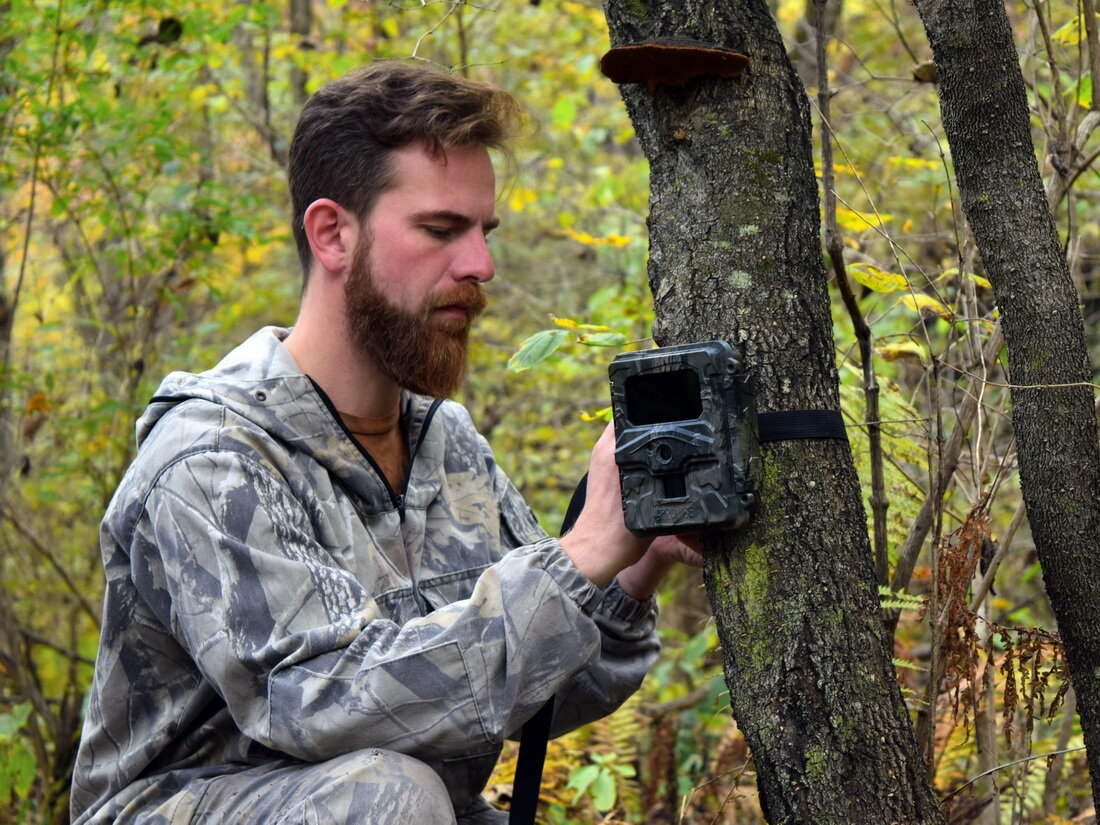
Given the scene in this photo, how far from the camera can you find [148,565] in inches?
88.7

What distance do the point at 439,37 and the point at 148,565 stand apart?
5.07 m

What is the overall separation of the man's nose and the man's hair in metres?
0.23

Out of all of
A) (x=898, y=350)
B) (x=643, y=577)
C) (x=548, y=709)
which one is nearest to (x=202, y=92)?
(x=898, y=350)

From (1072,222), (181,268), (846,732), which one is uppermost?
(181,268)

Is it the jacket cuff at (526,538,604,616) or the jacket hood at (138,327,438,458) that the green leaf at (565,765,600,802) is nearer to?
the jacket hood at (138,327,438,458)

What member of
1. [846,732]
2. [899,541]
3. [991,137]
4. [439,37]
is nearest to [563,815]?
[899,541]

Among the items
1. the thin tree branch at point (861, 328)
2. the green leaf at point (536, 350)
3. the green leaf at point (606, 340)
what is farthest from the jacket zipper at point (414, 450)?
the thin tree branch at point (861, 328)

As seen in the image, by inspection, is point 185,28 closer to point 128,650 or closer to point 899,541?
point 128,650

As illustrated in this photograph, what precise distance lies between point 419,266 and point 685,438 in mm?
988

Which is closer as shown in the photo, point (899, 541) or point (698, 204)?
point (698, 204)

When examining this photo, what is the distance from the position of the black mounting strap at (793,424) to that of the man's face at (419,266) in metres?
0.90

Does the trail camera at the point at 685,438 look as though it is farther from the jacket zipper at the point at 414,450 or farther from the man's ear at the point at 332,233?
the man's ear at the point at 332,233

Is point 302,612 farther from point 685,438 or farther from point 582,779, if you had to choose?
point 582,779

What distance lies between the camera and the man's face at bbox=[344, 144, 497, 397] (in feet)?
8.39
